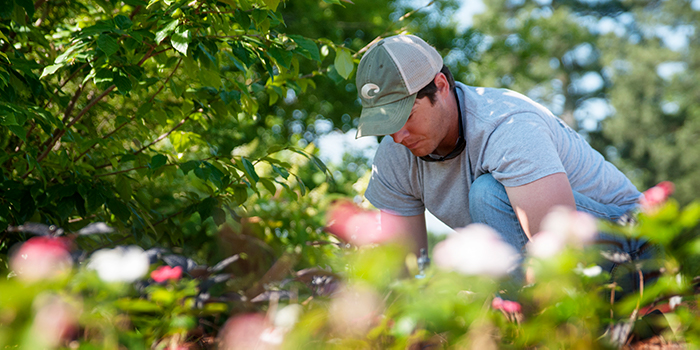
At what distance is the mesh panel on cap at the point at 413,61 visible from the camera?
1.63 meters

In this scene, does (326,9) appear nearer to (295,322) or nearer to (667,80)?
(295,322)

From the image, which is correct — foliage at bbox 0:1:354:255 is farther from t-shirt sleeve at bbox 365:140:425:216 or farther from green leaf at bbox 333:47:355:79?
t-shirt sleeve at bbox 365:140:425:216

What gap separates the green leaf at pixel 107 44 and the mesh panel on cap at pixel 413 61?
0.82 metres

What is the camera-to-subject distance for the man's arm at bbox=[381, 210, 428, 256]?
209 centimetres

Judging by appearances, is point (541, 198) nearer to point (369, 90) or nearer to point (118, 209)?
point (369, 90)

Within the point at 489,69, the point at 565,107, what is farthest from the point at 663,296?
the point at 565,107

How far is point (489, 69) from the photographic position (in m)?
9.60

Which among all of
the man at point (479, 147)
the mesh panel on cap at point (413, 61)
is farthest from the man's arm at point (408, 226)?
the mesh panel on cap at point (413, 61)

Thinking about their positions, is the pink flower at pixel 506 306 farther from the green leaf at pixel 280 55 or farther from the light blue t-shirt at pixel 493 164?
the green leaf at pixel 280 55

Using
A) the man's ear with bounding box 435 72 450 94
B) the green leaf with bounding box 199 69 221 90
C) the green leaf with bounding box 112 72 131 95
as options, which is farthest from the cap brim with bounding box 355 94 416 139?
the green leaf with bounding box 112 72 131 95

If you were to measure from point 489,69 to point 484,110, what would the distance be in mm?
8332

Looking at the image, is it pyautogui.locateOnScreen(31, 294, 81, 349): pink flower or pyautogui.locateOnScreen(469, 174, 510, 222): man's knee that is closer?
pyautogui.locateOnScreen(31, 294, 81, 349): pink flower

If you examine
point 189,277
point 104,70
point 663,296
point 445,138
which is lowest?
point 445,138

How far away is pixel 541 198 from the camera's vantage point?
4.80 ft
